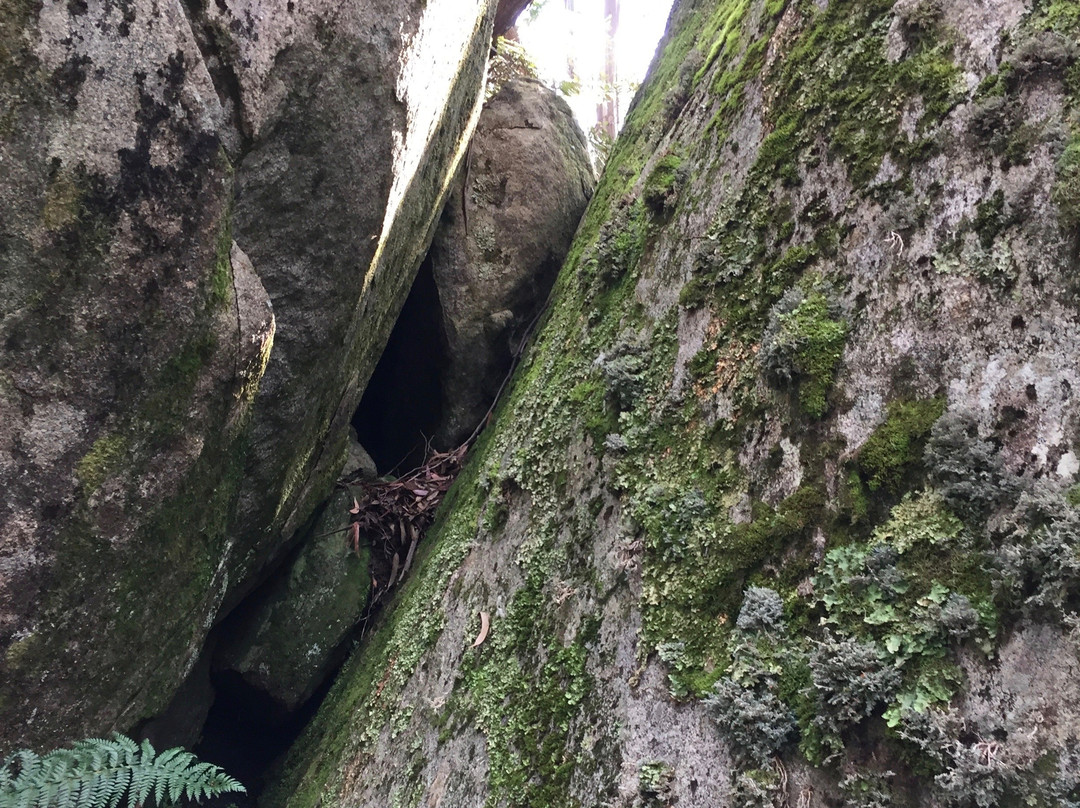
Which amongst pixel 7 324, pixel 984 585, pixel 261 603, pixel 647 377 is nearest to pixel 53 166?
pixel 7 324

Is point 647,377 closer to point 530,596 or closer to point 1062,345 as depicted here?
point 530,596

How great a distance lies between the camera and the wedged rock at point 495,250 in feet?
22.4

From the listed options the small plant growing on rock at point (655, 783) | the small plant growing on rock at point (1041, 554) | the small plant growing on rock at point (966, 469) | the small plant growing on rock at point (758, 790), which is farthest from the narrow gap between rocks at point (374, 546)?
the small plant growing on rock at point (1041, 554)

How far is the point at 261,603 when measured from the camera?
584cm

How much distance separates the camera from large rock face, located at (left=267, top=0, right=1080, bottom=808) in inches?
79.7

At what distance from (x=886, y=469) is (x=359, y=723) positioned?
3920 millimetres

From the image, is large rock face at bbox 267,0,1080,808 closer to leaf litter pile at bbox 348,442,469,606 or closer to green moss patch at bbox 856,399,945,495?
green moss patch at bbox 856,399,945,495

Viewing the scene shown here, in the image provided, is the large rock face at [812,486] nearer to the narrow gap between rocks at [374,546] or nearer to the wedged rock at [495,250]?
the narrow gap between rocks at [374,546]

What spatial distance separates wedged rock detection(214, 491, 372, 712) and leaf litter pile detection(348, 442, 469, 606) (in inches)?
6.6

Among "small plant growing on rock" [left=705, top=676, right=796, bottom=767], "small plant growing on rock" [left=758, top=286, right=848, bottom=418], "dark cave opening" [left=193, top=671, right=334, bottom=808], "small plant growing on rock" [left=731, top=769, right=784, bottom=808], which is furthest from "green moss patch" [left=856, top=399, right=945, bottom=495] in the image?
"dark cave opening" [left=193, top=671, right=334, bottom=808]

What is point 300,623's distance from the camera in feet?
18.9

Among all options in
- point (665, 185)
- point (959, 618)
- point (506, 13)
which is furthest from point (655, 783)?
point (506, 13)

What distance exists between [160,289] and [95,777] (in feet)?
6.86

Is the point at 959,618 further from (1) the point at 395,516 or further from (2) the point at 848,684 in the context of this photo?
(1) the point at 395,516
